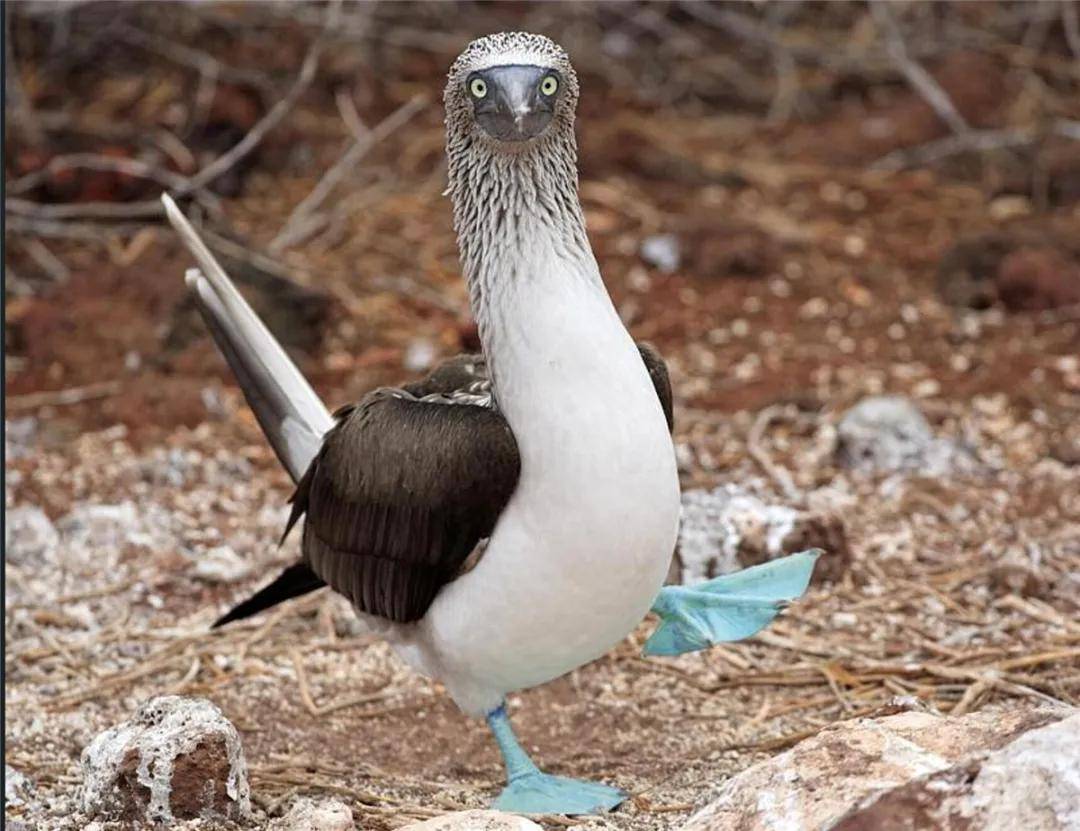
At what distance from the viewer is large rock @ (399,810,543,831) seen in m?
2.79

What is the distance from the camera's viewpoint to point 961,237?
716 cm

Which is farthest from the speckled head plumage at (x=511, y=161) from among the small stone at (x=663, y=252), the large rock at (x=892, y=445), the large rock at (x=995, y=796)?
the small stone at (x=663, y=252)

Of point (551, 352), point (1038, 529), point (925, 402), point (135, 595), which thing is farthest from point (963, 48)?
point (551, 352)

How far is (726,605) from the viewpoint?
3.77 metres

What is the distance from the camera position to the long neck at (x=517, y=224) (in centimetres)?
332

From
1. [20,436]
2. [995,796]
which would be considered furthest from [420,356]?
[995,796]

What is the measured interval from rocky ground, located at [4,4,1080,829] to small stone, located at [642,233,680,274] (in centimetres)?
1

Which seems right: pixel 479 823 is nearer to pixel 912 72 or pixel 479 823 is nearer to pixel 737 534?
pixel 737 534

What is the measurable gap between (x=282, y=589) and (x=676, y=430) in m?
2.02

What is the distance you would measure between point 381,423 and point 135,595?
Answer: 162 centimetres

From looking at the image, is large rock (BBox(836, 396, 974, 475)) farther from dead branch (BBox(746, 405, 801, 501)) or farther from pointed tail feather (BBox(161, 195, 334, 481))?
pointed tail feather (BBox(161, 195, 334, 481))

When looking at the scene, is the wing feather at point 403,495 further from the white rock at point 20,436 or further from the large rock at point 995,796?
the white rock at point 20,436

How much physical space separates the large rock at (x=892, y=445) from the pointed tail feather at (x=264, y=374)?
191 cm

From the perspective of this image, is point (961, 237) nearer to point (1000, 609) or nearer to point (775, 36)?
point (775, 36)
